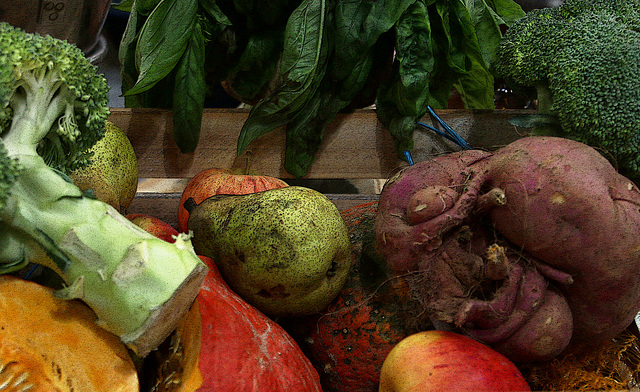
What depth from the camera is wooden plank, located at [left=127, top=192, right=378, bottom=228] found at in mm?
1277

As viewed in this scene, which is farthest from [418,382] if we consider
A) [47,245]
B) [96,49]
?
[96,49]

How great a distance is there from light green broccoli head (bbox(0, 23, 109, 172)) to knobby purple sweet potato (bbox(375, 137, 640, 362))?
1.72 feet

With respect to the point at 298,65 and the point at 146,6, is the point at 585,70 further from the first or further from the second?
the point at 146,6

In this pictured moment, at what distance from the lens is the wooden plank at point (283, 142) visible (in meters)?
1.23

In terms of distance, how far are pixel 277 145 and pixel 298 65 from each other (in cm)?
26

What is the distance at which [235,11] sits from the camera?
48.9 inches

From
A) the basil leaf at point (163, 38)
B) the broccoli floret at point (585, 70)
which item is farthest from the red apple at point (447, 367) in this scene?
the basil leaf at point (163, 38)

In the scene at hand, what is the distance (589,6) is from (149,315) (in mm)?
1137

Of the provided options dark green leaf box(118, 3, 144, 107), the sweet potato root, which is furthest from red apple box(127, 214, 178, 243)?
the sweet potato root

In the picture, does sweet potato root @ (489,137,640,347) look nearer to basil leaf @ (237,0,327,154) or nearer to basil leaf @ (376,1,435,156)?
basil leaf @ (376,1,435,156)

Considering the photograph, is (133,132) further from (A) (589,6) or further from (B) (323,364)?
(A) (589,6)

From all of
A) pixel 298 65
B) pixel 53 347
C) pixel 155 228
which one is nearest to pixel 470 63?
pixel 298 65

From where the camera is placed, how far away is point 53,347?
57 cm

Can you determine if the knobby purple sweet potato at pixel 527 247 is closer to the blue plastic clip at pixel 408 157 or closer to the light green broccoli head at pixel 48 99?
the blue plastic clip at pixel 408 157
